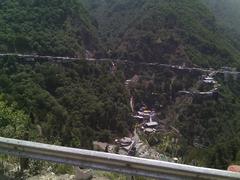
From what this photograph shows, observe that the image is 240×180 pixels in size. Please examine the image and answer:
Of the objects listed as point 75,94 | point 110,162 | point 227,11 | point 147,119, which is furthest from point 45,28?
point 227,11

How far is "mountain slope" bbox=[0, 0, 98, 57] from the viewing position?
6500 centimetres

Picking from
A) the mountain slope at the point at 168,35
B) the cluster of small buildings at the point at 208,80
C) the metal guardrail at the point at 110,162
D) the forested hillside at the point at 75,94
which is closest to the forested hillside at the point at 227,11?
the mountain slope at the point at 168,35

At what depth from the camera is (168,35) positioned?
97.8m

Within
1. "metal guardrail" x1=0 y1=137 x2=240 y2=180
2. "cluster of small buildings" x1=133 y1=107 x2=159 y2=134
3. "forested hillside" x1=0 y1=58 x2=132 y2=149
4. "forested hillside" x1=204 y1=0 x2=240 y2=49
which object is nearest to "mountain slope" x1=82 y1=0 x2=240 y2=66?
"cluster of small buildings" x1=133 y1=107 x2=159 y2=134

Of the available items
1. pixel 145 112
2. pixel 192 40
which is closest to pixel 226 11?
pixel 192 40

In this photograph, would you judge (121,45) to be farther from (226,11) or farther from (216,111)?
(226,11)

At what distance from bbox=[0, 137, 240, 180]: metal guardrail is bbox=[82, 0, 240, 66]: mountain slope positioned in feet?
288

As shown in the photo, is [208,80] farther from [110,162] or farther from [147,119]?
[110,162]

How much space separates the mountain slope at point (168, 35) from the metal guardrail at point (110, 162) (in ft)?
288

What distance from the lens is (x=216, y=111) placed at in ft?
248

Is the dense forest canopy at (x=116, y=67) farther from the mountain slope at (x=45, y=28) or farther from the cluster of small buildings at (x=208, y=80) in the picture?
the cluster of small buildings at (x=208, y=80)

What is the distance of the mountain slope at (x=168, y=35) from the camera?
94688 millimetres

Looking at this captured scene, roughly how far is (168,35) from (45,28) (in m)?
30.4

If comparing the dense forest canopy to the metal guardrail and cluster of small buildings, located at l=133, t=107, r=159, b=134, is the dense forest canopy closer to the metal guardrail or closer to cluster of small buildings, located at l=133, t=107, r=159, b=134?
cluster of small buildings, located at l=133, t=107, r=159, b=134
